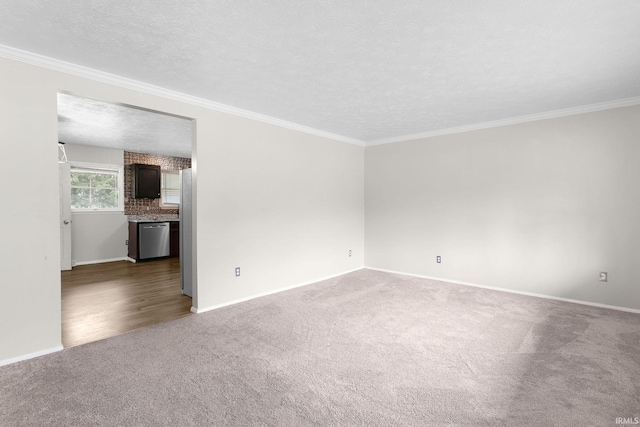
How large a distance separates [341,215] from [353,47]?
3.50 meters

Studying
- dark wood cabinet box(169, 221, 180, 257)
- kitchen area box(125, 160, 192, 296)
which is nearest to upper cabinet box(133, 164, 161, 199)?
kitchen area box(125, 160, 192, 296)

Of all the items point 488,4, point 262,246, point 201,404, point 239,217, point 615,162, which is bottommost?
point 201,404

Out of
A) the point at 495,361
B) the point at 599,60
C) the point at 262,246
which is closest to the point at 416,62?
the point at 599,60

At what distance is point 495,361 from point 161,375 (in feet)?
8.54

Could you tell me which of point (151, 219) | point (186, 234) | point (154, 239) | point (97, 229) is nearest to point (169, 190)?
point (151, 219)

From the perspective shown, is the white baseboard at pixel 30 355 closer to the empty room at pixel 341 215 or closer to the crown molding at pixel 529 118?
the empty room at pixel 341 215

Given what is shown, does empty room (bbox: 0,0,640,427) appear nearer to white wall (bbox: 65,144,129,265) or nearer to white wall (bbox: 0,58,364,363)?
white wall (bbox: 0,58,364,363)

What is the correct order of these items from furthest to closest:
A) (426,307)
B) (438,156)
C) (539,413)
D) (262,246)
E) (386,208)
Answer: (386,208), (438,156), (262,246), (426,307), (539,413)

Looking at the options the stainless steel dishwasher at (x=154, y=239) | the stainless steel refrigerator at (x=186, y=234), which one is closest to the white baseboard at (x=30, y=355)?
the stainless steel refrigerator at (x=186, y=234)

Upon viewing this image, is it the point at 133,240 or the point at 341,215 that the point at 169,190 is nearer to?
the point at 133,240

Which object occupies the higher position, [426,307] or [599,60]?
[599,60]

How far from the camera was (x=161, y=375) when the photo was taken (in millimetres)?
2340

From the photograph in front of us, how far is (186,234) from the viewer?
14.6 feet

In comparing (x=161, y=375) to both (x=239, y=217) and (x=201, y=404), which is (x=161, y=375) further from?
(x=239, y=217)
